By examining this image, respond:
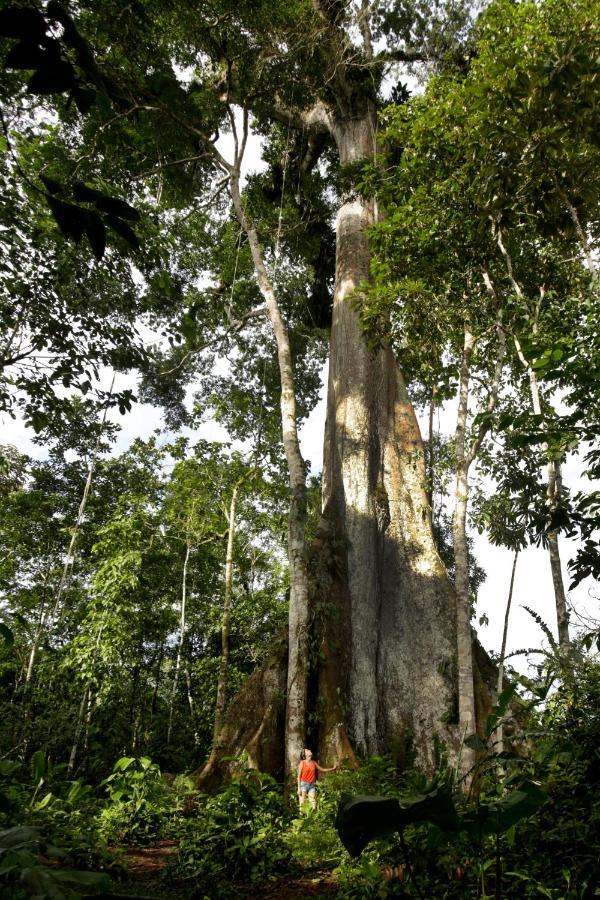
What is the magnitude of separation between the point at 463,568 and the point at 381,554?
1957 millimetres

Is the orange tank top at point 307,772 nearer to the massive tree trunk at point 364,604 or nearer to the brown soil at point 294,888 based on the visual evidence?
the massive tree trunk at point 364,604

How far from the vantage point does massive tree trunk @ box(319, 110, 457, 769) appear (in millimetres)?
7039

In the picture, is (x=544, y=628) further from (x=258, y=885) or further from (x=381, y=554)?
(x=381, y=554)

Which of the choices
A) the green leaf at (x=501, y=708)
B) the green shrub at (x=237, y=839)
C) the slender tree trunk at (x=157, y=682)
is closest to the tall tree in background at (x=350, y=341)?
the green shrub at (x=237, y=839)

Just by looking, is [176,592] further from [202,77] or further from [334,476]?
[202,77]

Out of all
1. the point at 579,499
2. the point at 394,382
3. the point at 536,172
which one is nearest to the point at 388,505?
the point at 394,382

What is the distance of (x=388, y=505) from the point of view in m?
8.52

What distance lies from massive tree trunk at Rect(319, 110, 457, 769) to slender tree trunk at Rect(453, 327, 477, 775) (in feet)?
2.85

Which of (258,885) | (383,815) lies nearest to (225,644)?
(258,885)

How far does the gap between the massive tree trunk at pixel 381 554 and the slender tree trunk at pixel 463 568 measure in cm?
87

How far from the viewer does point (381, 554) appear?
828 cm

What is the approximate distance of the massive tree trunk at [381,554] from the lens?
7.04 metres

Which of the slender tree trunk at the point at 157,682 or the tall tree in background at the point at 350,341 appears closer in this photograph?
the tall tree in background at the point at 350,341

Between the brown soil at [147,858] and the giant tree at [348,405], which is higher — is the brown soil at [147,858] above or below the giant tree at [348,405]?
below
